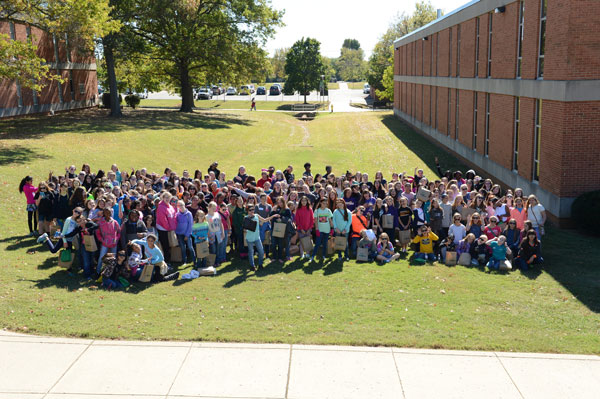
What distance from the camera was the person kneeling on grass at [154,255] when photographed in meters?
12.4

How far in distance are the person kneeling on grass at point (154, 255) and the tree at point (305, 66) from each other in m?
68.3

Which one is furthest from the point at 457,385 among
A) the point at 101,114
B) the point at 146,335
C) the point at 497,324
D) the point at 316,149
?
the point at 101,114

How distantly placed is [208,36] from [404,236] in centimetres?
3789

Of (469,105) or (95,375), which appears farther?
(469,105)

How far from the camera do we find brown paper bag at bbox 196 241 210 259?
13172 mm

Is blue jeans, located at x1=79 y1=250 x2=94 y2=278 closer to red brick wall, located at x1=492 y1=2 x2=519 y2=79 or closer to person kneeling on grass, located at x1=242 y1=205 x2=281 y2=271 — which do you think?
person kneeling on grass, located at x1=242 y1=205 x2=281 y2=271

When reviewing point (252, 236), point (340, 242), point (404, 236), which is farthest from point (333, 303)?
point (404, 236)

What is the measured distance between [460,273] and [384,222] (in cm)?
238

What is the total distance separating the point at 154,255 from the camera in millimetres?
12555

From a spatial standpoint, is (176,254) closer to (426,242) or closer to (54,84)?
(426,242)

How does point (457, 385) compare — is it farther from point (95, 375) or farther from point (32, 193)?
point (32, 193)

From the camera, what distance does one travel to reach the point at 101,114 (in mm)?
44344

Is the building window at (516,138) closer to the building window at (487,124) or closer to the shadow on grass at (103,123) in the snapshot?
the building window at (487,124)

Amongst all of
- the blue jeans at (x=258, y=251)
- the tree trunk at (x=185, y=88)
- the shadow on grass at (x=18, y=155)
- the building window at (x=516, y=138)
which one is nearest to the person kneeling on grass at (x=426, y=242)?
the blue jeans at (x=258, y=251)
